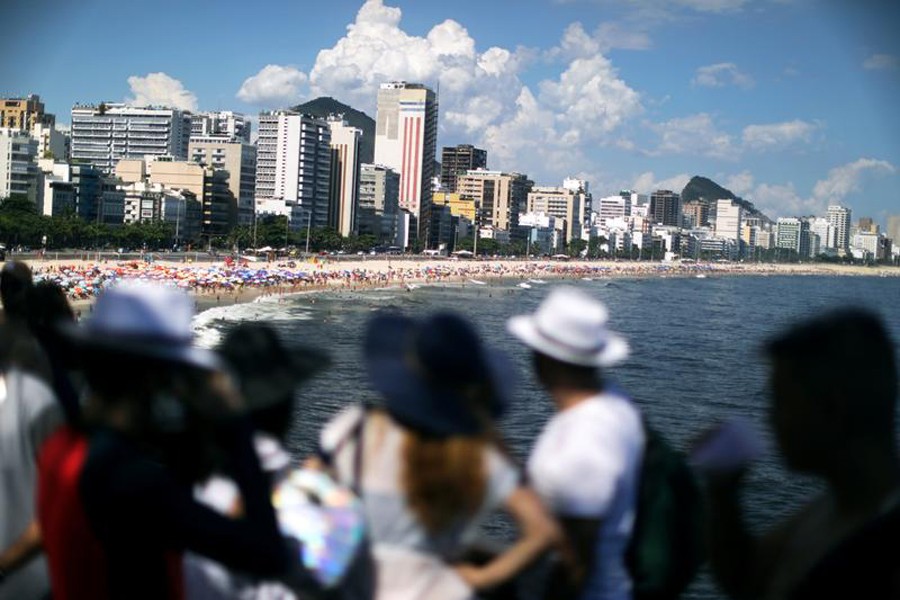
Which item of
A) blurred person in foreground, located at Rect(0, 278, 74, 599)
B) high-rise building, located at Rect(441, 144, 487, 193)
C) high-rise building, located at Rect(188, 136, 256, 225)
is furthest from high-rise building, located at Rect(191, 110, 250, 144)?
blurred person in foreground, located at Rect(0, 278, 74, 599)

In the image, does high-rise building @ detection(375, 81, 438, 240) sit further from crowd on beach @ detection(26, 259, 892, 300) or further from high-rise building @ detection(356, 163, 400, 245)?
crowd on beach @ detection(26, 259, 892, 300)

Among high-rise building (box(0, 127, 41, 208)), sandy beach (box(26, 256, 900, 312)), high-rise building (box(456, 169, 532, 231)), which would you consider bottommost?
sandy beach (box(26, 256, 900, 312))

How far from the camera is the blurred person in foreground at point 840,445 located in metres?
1.51

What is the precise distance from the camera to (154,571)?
1.63 meters

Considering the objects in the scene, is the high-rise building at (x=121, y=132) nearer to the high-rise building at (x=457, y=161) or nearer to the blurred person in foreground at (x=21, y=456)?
the high-rise building at (x=457, y=161)

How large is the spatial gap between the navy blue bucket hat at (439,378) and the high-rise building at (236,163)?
89919 millimetres

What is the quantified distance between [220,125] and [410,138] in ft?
75.8

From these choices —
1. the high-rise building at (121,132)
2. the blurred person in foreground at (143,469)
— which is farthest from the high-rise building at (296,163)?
the blurred person in foreground at (143,469)

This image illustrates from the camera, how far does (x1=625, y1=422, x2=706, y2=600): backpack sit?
2141 mm

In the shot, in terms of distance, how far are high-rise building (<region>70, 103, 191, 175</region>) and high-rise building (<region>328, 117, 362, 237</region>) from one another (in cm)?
1608

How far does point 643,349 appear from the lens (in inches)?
1441

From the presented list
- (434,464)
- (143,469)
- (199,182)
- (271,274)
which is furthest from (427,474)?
(199,182)

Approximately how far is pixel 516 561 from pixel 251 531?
1.66 ft

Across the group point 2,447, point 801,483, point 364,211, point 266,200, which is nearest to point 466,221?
point 364,211
